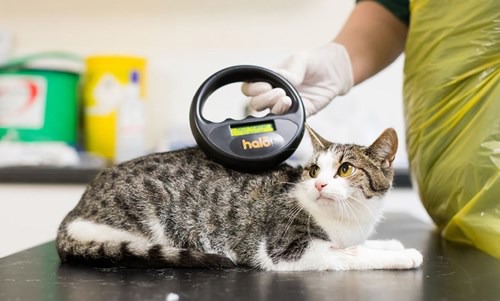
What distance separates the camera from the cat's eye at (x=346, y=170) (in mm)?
892

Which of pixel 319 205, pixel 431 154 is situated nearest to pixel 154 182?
pixel 319 205

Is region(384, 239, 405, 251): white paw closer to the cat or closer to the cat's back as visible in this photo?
the cat

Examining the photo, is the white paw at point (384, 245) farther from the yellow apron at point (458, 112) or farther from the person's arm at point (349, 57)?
the person's arm at point (349, 57)

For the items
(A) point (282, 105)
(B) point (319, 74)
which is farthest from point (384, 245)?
(B) point (319, 74)

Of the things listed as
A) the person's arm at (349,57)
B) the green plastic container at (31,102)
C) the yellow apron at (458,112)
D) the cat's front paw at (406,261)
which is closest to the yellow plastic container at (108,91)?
the green plastic container at (31,102)

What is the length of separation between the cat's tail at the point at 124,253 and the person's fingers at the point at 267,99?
0.88 ft

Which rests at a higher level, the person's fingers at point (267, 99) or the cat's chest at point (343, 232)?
the person's fingers at point (267, 99)

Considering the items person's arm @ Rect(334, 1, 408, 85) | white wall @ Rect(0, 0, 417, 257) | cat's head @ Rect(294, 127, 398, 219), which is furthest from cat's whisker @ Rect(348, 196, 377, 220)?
white wall @ Rect(0, 0, 417, 257)

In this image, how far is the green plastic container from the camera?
2002 mm

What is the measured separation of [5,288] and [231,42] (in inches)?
64.4

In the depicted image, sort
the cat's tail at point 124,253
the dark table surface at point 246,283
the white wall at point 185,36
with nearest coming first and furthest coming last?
the dark table surface at point 246,283, the cat's tail at point 124,253, the white wall at point 185,36

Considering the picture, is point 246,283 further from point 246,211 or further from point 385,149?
point 385,149

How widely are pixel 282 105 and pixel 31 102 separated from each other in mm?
1328

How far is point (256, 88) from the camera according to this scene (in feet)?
3.25
